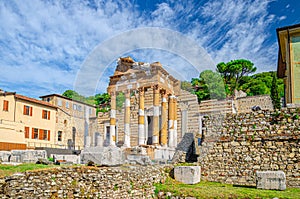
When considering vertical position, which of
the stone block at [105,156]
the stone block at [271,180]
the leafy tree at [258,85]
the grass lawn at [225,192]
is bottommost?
the grass lawn at [225,192]

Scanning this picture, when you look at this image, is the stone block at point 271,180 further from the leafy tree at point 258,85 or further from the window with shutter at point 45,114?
the leafy tree at point 258,85

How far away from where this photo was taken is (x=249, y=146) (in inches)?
403

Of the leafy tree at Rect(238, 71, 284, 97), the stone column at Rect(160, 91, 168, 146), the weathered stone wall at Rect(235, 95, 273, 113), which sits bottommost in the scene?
the stone column at Rect(160, 91, 168, 146)

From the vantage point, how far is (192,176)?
9.78 meters

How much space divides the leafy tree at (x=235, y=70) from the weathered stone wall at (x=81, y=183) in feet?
121

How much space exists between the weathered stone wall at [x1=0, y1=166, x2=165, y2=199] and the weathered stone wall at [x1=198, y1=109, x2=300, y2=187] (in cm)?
315

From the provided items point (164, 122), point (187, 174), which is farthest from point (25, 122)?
point (187, 174)

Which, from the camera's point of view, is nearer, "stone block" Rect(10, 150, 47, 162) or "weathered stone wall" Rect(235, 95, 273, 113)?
"stone block" Rect(10, 150, 47, 162)

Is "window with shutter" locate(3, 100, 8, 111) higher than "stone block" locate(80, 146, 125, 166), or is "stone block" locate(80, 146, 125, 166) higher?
"window with shutter" locate(3, 100, 8, 111)

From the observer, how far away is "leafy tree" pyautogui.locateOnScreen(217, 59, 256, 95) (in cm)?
4300

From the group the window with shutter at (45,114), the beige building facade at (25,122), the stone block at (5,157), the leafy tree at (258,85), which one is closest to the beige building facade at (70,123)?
the beige building facade at (25,122)

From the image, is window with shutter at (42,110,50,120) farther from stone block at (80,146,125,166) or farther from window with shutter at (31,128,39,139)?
stone block at (80,146,125,166)

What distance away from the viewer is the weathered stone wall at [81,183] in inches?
257

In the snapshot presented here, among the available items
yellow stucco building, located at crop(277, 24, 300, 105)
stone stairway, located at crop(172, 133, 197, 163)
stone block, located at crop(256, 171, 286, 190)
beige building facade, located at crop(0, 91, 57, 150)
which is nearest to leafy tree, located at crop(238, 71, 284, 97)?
yellow stucco building, located at crop(277, 24, 300, 105)
